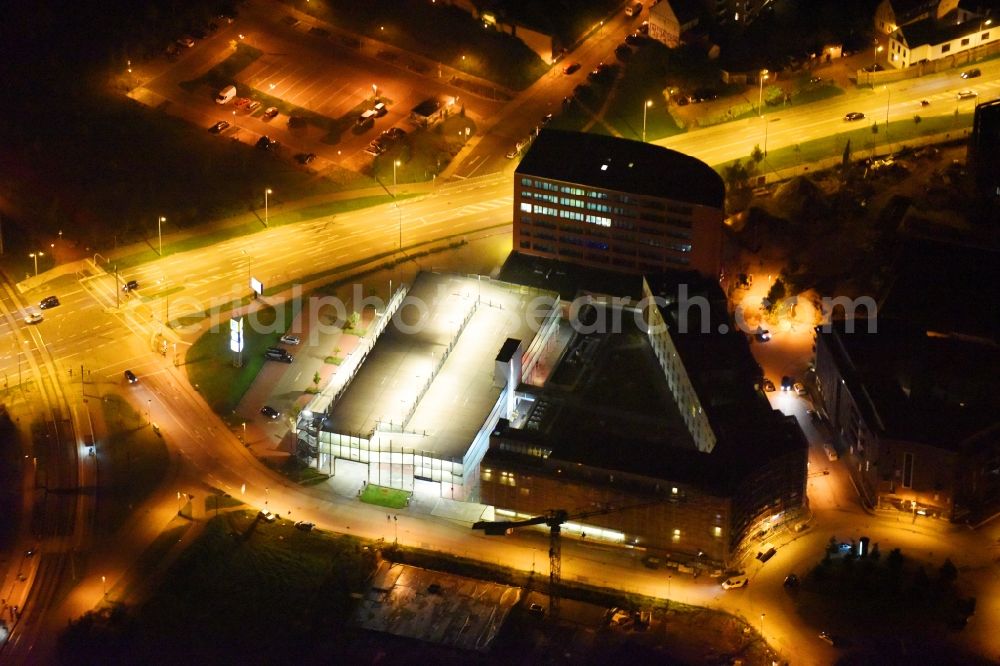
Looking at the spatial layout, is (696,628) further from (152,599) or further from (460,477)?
(152,599)

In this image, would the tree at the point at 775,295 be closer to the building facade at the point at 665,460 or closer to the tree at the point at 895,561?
the building facade at the point at 665,460

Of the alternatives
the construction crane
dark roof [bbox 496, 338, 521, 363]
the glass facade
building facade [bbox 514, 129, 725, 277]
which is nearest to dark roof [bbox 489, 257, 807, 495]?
the glass facade

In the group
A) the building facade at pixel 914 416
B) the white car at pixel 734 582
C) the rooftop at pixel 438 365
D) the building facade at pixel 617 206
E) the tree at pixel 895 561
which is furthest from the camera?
the building facade at pixel 617 206

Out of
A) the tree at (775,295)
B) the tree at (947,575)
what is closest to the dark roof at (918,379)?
the tree at (947,575)

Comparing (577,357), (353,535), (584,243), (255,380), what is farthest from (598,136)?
(353,535)

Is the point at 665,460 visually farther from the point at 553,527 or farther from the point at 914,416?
the point at 914,416
